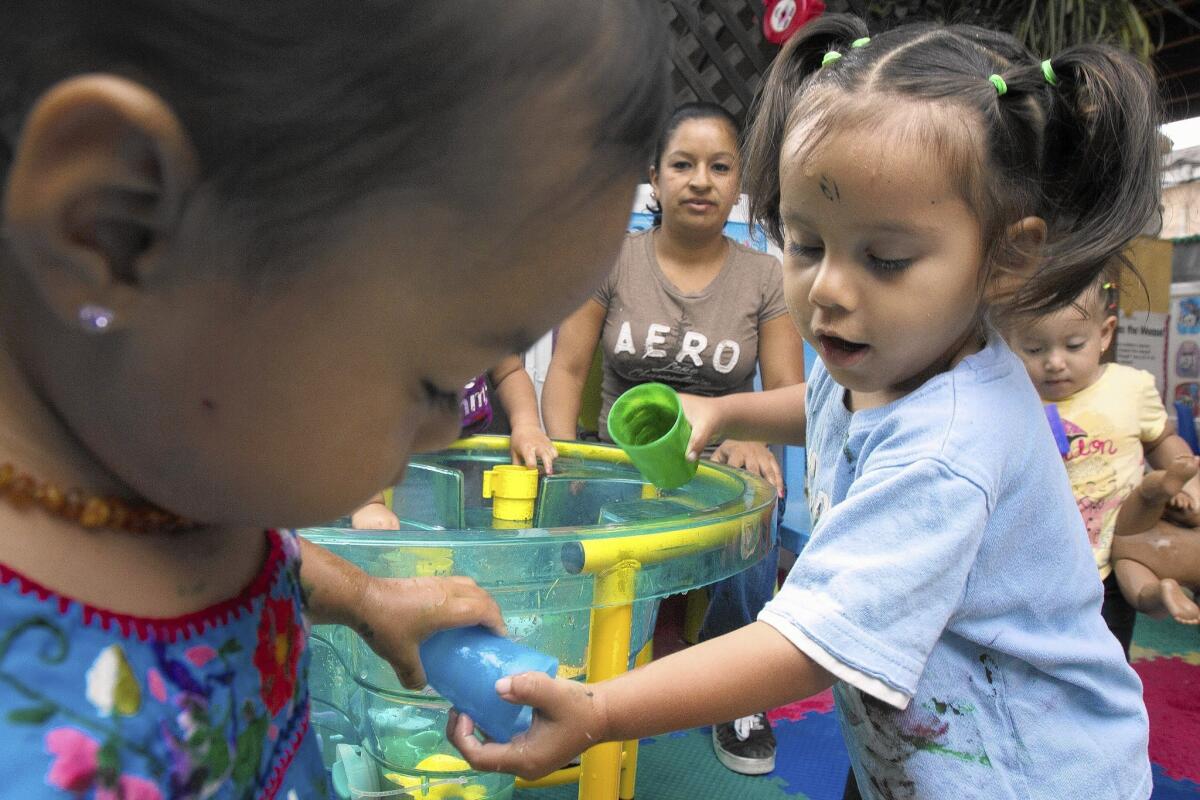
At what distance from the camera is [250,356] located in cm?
29

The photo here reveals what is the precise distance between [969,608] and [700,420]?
39 centimetres

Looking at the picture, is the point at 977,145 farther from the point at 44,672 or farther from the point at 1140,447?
the point at 1140,447

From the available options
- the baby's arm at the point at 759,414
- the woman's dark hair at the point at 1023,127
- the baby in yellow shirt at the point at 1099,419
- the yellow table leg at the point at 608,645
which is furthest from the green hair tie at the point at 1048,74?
the baby in yellow shirt at the point at 1099,419

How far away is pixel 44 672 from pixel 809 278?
601 mm

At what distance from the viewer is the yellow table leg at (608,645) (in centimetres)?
67

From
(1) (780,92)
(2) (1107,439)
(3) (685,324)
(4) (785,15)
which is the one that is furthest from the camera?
(4) (785,15)

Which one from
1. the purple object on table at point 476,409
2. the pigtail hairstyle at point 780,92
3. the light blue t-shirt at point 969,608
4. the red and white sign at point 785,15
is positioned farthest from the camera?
the red and white sign at point 785,15

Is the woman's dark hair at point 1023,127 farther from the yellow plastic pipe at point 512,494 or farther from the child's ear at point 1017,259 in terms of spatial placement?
the yellow plastic pipe at point 512,494

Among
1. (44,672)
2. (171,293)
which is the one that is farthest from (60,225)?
(44,672)

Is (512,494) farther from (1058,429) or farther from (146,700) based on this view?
(1058,429)

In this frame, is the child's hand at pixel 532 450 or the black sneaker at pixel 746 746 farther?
the black sneaker at pixel 746 746

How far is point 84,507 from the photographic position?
0.32 m

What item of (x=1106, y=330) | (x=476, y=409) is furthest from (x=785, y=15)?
(x=476, y=409)

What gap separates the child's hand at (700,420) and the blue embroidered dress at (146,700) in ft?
1.94
